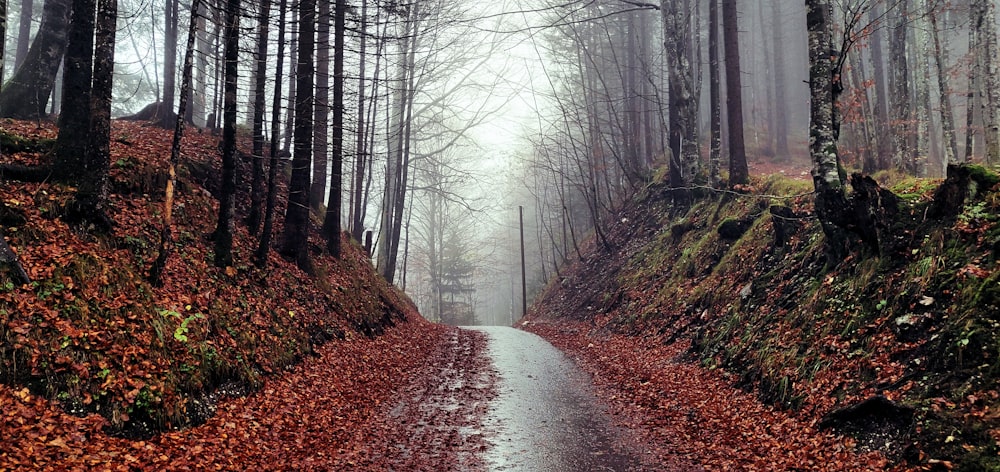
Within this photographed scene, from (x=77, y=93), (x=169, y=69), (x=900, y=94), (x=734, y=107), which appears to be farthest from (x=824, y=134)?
(x=169, y=69)

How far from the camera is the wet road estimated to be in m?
7.29

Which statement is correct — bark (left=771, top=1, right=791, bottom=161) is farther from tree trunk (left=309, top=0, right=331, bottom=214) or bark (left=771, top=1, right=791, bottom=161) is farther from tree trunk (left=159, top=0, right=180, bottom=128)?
tree trunk (left=159, top=0, right=180, bottom=128)

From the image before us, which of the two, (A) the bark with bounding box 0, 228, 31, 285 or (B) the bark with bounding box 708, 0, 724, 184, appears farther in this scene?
(B) the bark with bounding box 708, 0, 724, 184

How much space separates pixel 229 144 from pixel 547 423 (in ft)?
26.8

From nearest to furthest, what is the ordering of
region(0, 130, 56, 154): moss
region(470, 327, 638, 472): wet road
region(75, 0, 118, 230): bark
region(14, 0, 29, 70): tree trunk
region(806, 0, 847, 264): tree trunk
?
1. region(470, 327, 638, 472): wet road
2. region(75, 0, 118, 230): bark
3. region(0, 130, 56, 154): moss
4. region(806, 0, 847, 264): tree trunk
5. region(14, 0, 29, 70): tree trunk

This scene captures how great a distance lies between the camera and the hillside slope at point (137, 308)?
20.5 feet

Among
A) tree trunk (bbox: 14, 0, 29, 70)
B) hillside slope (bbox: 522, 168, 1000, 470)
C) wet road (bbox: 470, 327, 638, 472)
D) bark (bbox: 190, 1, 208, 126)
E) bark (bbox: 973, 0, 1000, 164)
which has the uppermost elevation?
tree trunk (bbox: 14, 0, 29, 70)

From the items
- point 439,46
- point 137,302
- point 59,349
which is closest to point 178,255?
point 137,302

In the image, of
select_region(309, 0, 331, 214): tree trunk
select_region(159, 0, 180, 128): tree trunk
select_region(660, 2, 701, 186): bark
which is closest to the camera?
select_region(159, 0, 180, 128): tree trunk

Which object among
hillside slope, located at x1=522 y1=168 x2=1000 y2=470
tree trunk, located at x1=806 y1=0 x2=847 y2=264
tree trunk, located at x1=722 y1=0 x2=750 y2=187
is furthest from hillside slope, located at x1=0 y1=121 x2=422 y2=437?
tree trunk, located at x1=722 y1=0 x2=750 y2=187

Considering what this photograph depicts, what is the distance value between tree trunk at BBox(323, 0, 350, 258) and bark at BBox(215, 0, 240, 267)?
4586 millimetres

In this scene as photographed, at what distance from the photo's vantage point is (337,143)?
683 inches

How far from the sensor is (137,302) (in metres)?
7.84

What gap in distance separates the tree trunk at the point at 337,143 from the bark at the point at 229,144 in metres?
4.59
